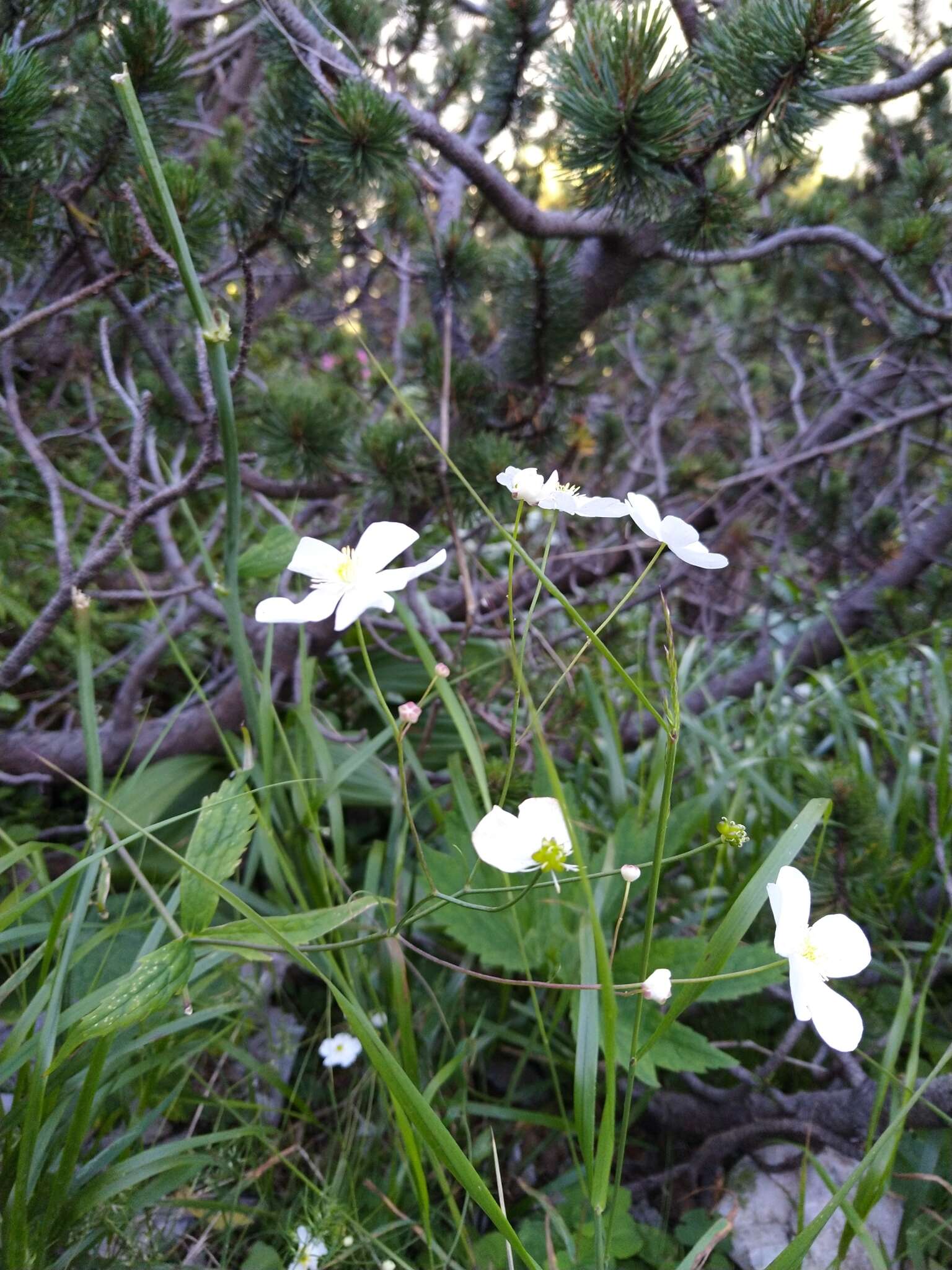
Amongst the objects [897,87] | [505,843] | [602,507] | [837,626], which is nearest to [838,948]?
[505,843]

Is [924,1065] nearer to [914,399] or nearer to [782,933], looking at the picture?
[782,933]

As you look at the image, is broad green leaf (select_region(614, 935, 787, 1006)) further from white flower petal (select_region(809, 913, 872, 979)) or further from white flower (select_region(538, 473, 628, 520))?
white flower (select_region(538, 473, 628, 520))

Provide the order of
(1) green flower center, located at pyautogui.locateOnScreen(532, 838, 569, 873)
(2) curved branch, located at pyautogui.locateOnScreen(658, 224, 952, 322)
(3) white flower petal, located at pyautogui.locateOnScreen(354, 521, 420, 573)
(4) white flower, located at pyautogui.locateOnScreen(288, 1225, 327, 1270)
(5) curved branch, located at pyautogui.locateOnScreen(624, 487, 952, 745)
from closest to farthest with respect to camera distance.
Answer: (1) green flower center, located at pyautogui.locateOnScreen(532, 838, 569, 873)
(3) white flower petal, located at pyautogui.locateOnScreen(354, 521, 420, 573)
(4) white flower, located at pyautogui.locateOnScreen(288, 1225, 327, 1270)
(2) curved branch, located at pyautogui.locateOnScreen(658, 224, 952, 322)
(5) curved branch, located at pyautogui.locateOnScreen(624, 487, 952, 745)

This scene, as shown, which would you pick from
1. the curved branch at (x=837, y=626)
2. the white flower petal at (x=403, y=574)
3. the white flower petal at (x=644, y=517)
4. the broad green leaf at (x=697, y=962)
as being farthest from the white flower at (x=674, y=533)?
the curved branch at (x=837, y=626)

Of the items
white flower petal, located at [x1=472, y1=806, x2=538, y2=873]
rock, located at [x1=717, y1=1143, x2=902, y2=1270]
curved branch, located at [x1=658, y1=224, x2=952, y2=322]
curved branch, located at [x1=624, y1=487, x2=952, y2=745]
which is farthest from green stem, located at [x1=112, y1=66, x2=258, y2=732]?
curved branch, located at [x1=624, y1=487, x2=952, y2=745]

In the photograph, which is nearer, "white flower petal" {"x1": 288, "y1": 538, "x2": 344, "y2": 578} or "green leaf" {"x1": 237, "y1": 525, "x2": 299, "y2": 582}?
"white flower petal" {"x1": 288, "y1": 538, "x2": 344, "y2": 578}

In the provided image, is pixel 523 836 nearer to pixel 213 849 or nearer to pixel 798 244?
pixel 213 849
